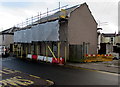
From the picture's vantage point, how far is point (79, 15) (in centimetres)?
1791

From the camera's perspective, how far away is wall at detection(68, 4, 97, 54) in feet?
55.9

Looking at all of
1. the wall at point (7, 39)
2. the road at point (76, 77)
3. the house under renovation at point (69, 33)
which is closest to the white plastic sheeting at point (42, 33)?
the house under renovation at point (69, 33)

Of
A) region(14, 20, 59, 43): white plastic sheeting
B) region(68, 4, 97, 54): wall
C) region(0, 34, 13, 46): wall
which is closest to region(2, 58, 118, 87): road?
region(14, 20, 59, 43): white plastic sheeting

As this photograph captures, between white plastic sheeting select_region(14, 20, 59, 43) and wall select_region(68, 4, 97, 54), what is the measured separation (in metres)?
1.96

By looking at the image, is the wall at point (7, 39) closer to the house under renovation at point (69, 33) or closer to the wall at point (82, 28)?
the house under renovation at point (69, 33)

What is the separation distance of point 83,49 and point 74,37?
9.19ft

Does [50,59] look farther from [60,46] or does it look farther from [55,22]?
[55,22]

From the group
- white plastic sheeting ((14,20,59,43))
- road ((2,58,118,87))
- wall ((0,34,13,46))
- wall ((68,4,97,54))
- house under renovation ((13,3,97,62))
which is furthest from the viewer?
wall ((0,34,13,46))

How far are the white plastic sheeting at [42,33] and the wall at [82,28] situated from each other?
6.43 ft

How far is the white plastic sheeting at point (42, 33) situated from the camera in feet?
53.8

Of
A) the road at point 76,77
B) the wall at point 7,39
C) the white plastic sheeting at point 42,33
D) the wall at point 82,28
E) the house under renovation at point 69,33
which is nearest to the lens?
the road at point 76,77

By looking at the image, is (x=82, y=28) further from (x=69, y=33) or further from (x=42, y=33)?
(x=42, y=33)

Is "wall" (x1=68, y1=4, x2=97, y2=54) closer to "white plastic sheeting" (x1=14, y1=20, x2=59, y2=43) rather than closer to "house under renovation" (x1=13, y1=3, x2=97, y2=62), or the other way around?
"house under renovation" (x1=13, y1=3, x2=97, y2=62)

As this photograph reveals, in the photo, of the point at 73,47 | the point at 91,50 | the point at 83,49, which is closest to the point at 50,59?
the point at 73,47
